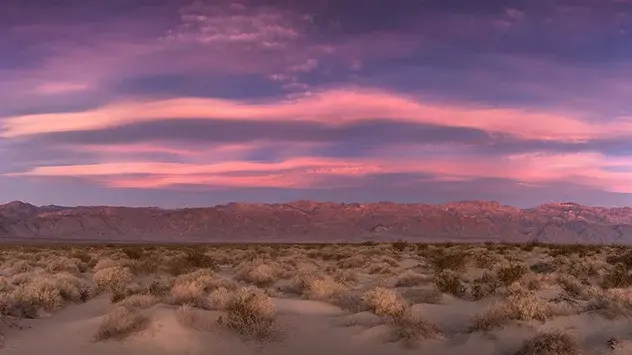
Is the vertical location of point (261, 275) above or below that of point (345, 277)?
above

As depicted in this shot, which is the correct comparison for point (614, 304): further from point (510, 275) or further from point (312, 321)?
point (510, 275)

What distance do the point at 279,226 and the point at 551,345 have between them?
572 feet

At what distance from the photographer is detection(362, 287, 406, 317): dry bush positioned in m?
15.1

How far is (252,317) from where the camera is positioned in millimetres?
14031

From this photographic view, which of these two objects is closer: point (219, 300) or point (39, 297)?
point (219, 300)

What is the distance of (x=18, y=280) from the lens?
24547 mm

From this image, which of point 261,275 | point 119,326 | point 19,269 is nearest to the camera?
point 119,326

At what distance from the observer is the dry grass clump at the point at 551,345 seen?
11.2 m

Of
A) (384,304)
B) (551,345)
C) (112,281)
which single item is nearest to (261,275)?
(112,281)

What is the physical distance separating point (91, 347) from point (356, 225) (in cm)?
17438

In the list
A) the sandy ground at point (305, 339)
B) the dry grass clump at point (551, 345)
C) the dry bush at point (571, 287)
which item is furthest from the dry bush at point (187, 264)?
the dry grass clump at point (551, 345)

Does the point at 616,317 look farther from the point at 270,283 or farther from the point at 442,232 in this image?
the point at 442,232

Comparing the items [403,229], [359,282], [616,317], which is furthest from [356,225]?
[616,317]

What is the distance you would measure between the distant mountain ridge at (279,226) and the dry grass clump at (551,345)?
505ft
